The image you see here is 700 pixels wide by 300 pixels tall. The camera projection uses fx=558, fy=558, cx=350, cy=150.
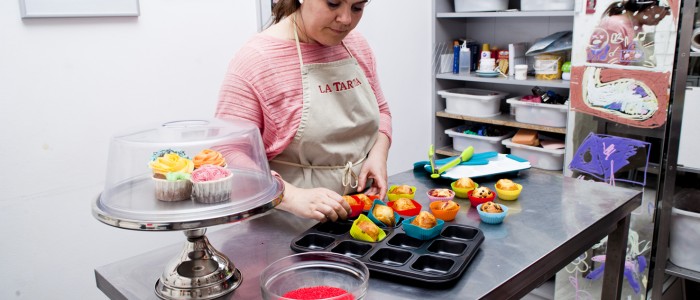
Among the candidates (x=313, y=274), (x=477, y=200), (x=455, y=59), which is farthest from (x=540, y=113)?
(x=313, y=274)

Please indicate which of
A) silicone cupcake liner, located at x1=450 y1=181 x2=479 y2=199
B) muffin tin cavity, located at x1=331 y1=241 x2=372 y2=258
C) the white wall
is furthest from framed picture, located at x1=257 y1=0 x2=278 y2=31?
muffin tin cavity, located at x1=331 y1=241 x2=372 y2=258

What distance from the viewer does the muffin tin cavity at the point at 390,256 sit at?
1193 mm

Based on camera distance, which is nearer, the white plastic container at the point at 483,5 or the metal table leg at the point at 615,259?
the metal table leg at the point at 615,259

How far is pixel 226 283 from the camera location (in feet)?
3.65

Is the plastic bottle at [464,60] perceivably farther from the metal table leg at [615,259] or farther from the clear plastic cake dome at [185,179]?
the clear plastic cake dome at [185,179]

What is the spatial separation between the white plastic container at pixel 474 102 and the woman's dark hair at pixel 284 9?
1.82m

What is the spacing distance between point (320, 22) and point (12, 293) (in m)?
1.57

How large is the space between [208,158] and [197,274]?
0.78 feet

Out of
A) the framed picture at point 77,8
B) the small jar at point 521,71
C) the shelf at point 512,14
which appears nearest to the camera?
the framed picture at point 77,8

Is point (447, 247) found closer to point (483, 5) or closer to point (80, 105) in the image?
point (80, 105)

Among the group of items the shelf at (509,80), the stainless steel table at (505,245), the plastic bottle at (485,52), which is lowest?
the stainless steel table at (505,245)

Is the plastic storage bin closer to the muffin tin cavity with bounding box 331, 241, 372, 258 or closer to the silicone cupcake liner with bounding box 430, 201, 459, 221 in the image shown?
the silicone cupcake liner with bounding box 430, 201, 459, 221

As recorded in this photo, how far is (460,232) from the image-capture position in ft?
4.35

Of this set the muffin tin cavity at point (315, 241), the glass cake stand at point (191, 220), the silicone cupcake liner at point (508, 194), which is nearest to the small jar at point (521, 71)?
the silicone cupcake liner at point (508, 194)
